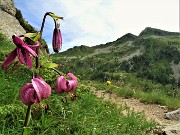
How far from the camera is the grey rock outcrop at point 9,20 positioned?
16.0m

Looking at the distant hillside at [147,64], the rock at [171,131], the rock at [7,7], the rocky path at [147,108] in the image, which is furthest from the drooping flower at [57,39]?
the distant hillside at [147,64]

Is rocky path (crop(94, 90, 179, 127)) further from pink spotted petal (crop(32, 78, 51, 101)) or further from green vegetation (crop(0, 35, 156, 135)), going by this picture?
pink spotted petal (crop(32, 78, 51, 101))

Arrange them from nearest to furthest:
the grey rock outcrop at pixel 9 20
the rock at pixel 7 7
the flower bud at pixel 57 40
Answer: the flower bud at pixel 57 40
the grey rock outcrop at pixel 9 20
the rock at pixel 7 7

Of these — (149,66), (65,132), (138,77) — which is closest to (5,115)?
(65,132)

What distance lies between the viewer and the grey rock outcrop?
15977 millimetres

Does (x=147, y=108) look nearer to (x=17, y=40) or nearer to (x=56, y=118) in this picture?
(x=56, y=118)

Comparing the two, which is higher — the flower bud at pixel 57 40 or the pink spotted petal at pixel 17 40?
the flower bud at pixel 57 40

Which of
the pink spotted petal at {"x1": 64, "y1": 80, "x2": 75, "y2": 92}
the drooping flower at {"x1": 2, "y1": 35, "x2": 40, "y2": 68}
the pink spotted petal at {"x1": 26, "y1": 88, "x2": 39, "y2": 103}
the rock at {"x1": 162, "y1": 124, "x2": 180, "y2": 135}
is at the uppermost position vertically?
the drooping flower at {"x1": 2, "y1": 35, "x2": 40, "y2": 68}

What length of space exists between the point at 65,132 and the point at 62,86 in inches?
84.6

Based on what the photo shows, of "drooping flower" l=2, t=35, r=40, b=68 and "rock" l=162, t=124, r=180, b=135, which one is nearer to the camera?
"drooping flower" l=2, t=35, r=40, b=68

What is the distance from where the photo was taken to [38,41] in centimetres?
263

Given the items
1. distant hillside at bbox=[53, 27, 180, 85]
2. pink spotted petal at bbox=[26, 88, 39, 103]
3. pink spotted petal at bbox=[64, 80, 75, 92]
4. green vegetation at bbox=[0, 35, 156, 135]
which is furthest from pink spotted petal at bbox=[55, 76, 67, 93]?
distant hillside at bbox=[53, 27, 180, 85]

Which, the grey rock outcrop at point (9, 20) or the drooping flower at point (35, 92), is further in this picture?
the grey rock outcrop at point (9, 20)

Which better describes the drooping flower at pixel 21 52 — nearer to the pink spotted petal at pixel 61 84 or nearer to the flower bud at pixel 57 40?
the flower bud at pixel 57 40
